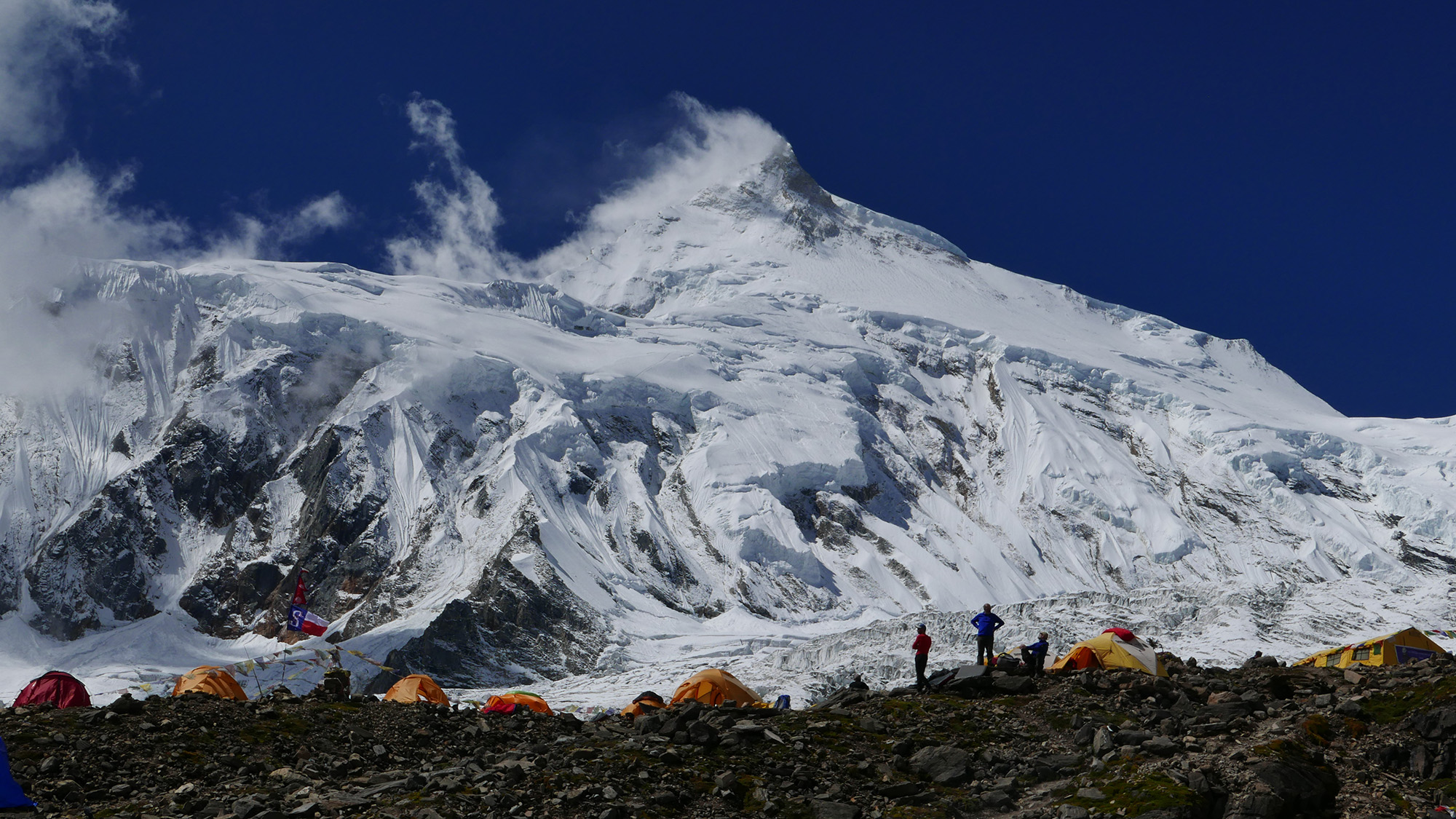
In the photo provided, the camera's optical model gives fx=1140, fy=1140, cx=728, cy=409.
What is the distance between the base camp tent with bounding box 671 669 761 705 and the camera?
39594 mm

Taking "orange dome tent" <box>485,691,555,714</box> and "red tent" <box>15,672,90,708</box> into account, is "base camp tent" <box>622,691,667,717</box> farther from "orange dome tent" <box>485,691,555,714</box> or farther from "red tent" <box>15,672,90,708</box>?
"red tent" <box>15,672,90,708</box>

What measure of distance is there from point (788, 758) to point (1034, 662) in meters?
12.5

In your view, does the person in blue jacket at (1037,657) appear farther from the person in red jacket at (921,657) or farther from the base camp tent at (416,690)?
the base camp tent at (416,690)

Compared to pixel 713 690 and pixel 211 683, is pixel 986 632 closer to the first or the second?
pixel 713 690

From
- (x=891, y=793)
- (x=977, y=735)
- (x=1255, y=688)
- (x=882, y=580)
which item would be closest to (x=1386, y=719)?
(x=1255, y=688)

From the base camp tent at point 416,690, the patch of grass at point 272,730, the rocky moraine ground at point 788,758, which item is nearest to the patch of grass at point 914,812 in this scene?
the rocky moraine ground at point 788,758

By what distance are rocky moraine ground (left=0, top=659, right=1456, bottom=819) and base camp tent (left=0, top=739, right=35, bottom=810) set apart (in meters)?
0.51

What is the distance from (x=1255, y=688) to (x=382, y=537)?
16922 cm

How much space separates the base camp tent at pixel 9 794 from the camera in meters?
19.4

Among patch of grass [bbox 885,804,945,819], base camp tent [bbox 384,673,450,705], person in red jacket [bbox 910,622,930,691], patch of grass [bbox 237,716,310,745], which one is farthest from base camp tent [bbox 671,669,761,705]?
patch of grass [bbox 885,804,945,819]

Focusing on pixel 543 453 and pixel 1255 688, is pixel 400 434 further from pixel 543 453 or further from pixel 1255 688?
pixel 1255 688

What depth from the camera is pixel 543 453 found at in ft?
645

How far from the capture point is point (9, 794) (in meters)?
19.5

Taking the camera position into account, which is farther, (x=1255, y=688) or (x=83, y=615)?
(x=83, y=615)
